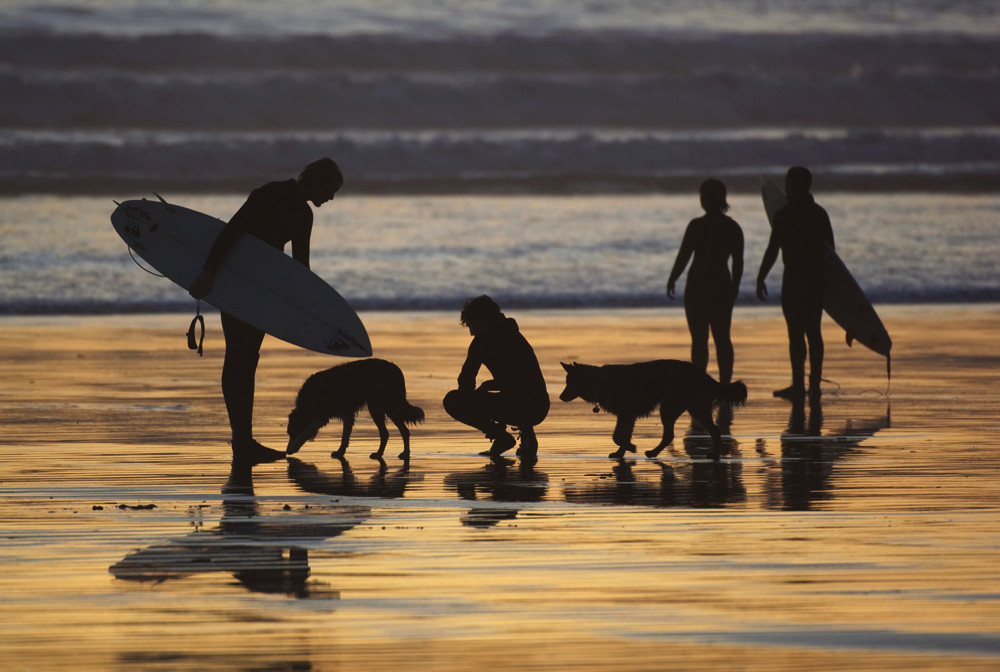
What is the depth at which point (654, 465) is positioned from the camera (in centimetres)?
759

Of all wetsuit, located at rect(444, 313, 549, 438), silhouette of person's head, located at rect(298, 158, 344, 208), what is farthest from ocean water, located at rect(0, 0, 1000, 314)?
silhouette of person's head, located at rect(298, 158, 344, 208)

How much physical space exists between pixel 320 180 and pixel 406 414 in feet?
4.42

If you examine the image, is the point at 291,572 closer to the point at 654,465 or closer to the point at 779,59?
the point at 654,465

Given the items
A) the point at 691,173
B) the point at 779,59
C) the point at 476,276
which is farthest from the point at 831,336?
the point at 779,59

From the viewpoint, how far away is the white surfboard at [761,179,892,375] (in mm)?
11258

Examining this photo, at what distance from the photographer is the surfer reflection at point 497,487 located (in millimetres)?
6164

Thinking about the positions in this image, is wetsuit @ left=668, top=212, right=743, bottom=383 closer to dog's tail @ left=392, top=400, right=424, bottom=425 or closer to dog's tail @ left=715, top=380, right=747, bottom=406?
dog's tail @ left=715, top=380, right=747, bottom=406

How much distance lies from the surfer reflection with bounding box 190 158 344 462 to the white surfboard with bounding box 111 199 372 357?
61 millimetres

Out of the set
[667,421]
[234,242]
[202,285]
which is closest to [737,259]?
[667,421]

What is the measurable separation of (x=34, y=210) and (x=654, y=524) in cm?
2201

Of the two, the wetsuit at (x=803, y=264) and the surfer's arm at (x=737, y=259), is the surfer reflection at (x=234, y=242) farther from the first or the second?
the wetsuit at (x=803, y=264)

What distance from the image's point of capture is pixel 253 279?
7.92 metres

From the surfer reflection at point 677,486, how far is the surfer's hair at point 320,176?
2.08 metres

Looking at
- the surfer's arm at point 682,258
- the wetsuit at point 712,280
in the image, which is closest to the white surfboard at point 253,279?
the surfer's arm at point 682,258
